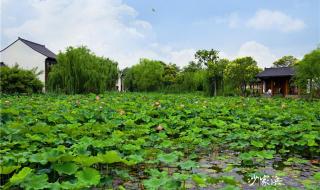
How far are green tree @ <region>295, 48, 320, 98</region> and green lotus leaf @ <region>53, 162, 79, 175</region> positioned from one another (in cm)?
1642

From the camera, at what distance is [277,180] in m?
2.96

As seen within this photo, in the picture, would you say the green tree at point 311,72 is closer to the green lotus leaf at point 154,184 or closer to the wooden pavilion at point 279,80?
the wooden pavilion at point 279,80

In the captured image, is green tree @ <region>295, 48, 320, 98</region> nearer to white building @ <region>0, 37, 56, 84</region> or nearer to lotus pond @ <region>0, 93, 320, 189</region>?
lotus pond @ <region>0, 93, 320, 189</region>

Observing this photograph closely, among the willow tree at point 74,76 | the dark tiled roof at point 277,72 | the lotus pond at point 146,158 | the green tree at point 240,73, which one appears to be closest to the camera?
the lotus pond at point 146,158

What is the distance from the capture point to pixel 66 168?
87.9 inches

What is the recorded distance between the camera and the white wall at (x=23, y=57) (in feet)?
95.9

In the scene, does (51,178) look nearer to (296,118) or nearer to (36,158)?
(36,158)

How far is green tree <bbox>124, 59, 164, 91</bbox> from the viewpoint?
3194 centimetres

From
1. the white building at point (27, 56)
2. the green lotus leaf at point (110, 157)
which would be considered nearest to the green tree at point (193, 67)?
the white building at point (27, 56)

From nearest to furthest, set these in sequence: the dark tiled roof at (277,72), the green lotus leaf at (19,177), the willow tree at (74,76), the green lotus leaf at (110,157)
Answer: the green lotus leaf at (19,177)
the green lotus leaf at (110,157)
the willow tree at (74,76)
the dark tiled roof at (277,72)

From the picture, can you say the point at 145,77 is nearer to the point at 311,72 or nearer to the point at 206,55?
the point at 206,55

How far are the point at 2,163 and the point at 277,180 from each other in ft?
7.07

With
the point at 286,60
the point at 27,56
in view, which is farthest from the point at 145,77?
the point at 286,60

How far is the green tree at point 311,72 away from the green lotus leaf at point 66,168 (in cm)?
1642
